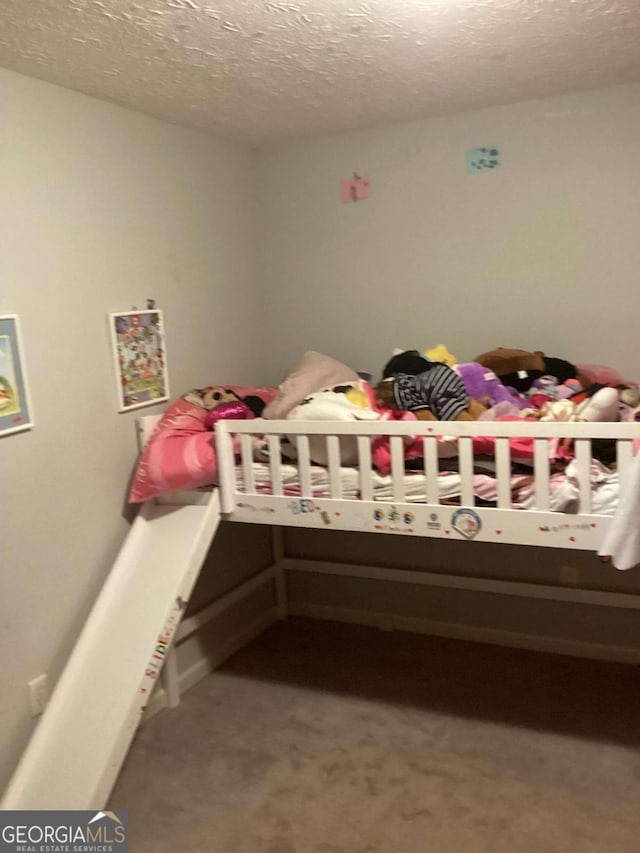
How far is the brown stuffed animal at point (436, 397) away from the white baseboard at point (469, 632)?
117 cm

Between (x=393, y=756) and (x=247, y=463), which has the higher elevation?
(x=247, y=463)

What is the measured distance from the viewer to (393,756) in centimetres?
237

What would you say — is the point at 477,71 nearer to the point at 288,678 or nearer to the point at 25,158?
the point at 25,158

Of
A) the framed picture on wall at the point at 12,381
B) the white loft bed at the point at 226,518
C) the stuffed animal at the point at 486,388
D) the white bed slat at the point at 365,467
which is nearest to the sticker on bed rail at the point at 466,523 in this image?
the white loft bed at the point at 226,518

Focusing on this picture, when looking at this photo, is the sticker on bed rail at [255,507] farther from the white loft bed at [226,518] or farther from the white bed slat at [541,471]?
the white bed slat at [541,471]

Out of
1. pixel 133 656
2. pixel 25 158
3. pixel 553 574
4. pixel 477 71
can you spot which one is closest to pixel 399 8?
pixel 477 71

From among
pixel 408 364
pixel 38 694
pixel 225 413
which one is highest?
pixel 408 364

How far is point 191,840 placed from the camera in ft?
6.71

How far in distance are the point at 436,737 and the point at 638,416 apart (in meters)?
1.25

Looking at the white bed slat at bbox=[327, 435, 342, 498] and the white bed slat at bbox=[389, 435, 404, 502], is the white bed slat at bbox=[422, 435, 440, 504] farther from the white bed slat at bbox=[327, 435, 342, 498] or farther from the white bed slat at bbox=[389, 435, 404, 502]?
the white bed slat at bbox=[327, 435, 342, 498]

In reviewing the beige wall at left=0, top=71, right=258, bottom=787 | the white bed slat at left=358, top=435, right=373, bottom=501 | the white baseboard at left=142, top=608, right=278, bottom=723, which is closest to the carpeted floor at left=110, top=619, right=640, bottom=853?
the white baseboard at left=142, top=608, right=278, bottom=723

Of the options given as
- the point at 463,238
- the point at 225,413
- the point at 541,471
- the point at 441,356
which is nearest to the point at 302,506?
the point at 225,413

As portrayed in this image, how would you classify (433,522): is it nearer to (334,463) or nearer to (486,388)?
(334,463)

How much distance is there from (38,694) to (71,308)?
122 cm
